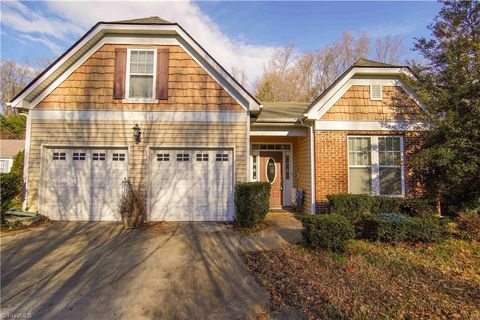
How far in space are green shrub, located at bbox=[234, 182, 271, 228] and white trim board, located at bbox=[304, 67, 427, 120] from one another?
10.3ft

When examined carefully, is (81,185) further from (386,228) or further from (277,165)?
(386,228)

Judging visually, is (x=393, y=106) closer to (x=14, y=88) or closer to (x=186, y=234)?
(x=186, y=234)

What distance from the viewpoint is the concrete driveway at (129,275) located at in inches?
141

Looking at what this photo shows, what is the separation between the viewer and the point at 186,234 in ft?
23.7

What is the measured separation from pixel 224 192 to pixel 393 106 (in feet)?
20.9

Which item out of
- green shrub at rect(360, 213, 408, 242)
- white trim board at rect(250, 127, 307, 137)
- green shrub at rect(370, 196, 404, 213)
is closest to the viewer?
green shrub at rect(360, 213, 408, 242)

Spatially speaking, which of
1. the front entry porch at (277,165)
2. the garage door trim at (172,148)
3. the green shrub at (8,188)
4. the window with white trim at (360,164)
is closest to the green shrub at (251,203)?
the garage door trim at (172,148)

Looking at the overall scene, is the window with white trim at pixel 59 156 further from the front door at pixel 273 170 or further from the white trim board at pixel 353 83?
the white trim board at pixel 353 83

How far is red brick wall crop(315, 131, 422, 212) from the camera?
876 cm

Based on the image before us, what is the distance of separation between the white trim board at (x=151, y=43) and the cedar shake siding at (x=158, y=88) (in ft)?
0.45

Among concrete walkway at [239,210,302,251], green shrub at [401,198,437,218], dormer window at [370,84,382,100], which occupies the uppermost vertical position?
dormer window at [370,84,382,100]

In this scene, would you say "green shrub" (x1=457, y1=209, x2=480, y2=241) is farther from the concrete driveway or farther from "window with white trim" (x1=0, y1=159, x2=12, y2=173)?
"window with white trim" (x1=0, y1=159, x2=12, y2=173)

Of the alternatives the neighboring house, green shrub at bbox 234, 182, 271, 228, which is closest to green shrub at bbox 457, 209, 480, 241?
green shrub at bbox 234, 182, 271, 228

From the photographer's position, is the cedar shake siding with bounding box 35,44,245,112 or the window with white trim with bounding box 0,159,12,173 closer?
the cedar shake siding with bounding box 35,44,245,112
